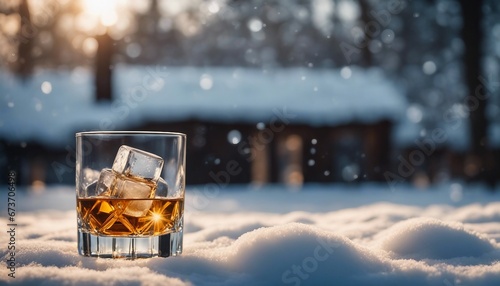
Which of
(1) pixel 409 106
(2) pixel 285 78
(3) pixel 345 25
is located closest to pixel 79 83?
(2) pixel 285 78

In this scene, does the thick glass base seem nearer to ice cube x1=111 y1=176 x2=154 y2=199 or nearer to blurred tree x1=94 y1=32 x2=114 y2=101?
ice cube x1=111 y1=176 x2=154 y2=199

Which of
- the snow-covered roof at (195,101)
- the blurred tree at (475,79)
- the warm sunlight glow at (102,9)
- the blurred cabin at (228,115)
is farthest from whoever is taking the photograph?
the blurred cabin at (228,115)

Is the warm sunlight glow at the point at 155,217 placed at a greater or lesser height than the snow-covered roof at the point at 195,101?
lesser

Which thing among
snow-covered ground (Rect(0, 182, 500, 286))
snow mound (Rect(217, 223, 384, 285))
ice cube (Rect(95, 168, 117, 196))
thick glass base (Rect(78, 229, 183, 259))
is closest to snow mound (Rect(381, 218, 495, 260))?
snow-covered ground (Rect(0, 182, 500, 286))

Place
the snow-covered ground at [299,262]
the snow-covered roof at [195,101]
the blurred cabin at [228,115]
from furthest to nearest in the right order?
the blurred cabin at [228,115]
the snow-covered roof at [195,101]
the snow-covered ground at [299,262]

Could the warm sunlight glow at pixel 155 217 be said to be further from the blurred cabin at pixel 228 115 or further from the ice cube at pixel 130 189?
the blurred cabin at pixel 228 115

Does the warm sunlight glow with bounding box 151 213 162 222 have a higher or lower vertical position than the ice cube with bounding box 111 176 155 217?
lower

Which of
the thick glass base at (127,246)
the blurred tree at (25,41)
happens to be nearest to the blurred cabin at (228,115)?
the blurred tree at (25,41)
